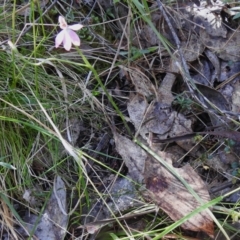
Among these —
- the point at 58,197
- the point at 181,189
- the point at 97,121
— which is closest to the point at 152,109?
the point at 97,121

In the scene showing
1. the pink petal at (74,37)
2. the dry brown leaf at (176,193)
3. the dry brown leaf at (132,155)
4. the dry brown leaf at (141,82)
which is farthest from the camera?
the dry brown leaf at (141,82)

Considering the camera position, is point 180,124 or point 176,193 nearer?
point 176,193

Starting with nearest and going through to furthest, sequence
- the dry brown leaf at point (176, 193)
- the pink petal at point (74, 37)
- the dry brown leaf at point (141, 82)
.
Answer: the pink petal at point (74, 37) < the dry brown leaf at point (176, 193) < the dry brown leaf at point (141, 82)

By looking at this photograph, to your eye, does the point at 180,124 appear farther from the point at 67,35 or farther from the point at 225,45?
the point at 67,35

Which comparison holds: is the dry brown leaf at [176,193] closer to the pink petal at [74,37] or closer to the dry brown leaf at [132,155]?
the dry brown leaf at [132,155]

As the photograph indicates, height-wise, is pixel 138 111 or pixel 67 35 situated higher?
pixel 67 35

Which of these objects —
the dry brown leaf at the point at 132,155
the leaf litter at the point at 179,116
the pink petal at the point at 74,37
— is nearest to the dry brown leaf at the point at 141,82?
the leaf litter at the point at 179,116

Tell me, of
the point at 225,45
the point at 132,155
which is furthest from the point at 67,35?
the point at 225,45

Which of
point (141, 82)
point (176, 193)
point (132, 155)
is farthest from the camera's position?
point (141, 82)

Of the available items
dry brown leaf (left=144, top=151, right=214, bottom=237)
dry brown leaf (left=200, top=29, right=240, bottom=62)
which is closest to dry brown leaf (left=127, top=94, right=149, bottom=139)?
dry brown leaf (left=144, top=151, right=214, bottom=237)

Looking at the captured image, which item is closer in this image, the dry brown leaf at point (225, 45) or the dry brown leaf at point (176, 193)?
the dry brown leaf at point (176, 193)
